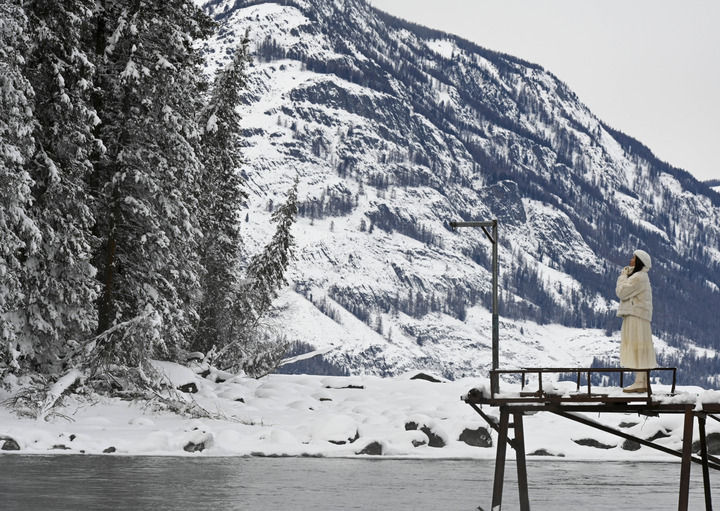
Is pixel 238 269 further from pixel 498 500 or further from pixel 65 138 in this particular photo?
pixel 498 500

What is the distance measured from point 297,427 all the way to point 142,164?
1007 centimetres

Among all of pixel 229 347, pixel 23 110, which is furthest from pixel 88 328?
pixel 229 347

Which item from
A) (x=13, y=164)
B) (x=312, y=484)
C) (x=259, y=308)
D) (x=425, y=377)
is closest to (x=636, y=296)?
(x=312, y=484)

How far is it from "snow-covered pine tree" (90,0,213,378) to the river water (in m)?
6.62

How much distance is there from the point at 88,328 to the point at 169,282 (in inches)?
175

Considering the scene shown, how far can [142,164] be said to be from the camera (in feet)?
117

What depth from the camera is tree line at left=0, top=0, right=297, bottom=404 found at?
30.5m

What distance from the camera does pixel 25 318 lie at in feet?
105

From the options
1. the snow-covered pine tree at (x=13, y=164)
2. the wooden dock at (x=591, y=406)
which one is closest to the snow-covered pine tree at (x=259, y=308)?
the snow-covered pine tree at (x=13, y=164)

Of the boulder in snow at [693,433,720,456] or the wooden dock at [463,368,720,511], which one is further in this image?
the boulder in snow at [693,433,720,456]

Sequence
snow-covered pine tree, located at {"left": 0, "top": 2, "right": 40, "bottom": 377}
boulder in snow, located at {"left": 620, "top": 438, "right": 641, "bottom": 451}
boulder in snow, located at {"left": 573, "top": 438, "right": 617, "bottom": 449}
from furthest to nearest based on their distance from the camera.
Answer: boulder in snow, located at {"left": 573, "top": 438, "right": 617, "bottom": 449} → boulder in snow, located at {"left": 620, "top": 438, "right": 641, "bottom": 451} → snow-covered pine tree, located at {"left": 0, "top": 2, "right": 40, "bottom": 377}

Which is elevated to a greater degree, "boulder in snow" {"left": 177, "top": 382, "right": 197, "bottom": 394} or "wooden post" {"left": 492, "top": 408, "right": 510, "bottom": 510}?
"boulder in snow" {"left": 177, "top": 382, "right": 197, "bottom": 394}

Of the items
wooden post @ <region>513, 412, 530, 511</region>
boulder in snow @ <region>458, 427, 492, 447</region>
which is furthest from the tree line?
wooden post @ <region>513, 412, 530, 511</region>

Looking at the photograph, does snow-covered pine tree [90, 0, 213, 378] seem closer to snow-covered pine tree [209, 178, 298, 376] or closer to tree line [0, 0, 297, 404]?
tree line [0, 0, 297, 404]
